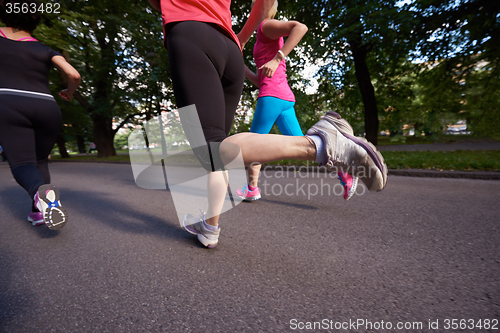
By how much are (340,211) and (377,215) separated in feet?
1.14

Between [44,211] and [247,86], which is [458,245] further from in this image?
[247,86]

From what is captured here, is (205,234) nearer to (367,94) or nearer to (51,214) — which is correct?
(51,214)

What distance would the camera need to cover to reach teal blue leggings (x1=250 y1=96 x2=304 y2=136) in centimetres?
279

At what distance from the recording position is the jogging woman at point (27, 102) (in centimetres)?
197

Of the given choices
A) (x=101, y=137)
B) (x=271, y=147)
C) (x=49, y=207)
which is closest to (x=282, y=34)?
(x=271, y=147)

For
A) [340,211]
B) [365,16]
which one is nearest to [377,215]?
[340,211]

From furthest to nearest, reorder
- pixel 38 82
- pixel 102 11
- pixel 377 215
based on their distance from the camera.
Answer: pixel 102 11, pixel 377 215, pixel 38 82

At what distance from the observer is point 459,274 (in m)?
1.37

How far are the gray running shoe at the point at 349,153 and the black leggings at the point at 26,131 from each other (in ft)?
7.19

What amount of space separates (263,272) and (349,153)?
84cm

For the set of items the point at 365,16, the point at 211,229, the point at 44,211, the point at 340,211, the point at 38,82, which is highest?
the point at 365,16

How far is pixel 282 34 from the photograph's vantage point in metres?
2.15
